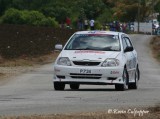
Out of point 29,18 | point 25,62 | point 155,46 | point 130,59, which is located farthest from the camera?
point 29,18

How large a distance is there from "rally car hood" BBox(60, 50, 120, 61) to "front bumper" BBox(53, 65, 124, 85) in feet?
0.83

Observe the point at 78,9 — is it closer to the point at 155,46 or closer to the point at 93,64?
the point at 155,46

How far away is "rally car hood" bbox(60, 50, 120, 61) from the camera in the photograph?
65.8ft

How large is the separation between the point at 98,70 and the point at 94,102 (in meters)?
4.18

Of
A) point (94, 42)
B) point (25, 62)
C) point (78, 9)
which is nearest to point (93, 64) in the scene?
point (94, 42)

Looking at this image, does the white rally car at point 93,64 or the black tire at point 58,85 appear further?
the black tire at point 58,85

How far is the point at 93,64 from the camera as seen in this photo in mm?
20031

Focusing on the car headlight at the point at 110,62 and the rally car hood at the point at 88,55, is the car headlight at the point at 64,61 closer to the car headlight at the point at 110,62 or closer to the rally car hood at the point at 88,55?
the rally car hood at the point at 88,55

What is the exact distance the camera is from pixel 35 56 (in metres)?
46.4

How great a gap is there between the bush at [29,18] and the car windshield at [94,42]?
5566 centimetres

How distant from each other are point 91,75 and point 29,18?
58.7 m

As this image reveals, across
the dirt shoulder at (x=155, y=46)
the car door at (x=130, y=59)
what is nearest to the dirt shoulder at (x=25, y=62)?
the dirt shoulder at (x=155, y=46)

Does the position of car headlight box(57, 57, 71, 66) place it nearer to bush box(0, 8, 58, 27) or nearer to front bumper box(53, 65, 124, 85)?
front bumper box(53, 65, 124, 85)

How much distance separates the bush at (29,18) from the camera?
7725 centimetres
